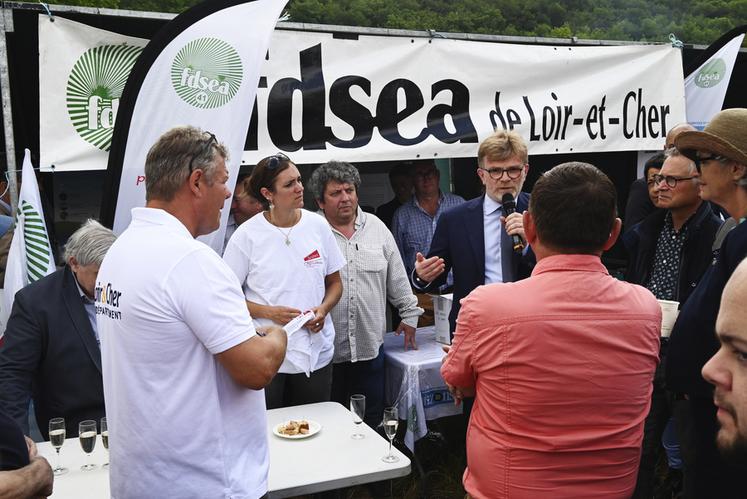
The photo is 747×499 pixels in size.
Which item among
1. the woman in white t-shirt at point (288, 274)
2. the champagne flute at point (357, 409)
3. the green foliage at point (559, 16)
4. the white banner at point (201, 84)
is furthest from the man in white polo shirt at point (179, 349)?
the green foliage at point (559, 16)

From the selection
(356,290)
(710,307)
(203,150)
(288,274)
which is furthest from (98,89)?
(710,307)

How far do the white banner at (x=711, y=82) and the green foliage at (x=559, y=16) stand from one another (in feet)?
17.7

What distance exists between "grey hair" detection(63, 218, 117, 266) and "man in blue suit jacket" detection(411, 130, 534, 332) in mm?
1352

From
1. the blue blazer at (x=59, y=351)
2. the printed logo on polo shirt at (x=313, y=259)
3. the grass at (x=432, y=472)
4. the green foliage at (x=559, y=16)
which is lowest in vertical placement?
the grass at (x=432, y=472)

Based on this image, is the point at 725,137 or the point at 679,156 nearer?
the point at 725,137

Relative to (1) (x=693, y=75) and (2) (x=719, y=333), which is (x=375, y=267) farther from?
(1) (x=693, y=75)

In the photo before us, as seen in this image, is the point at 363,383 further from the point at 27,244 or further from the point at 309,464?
the point at 27,244

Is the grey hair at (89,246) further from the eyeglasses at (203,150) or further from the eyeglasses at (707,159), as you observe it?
the eyeglasses at (707,159)

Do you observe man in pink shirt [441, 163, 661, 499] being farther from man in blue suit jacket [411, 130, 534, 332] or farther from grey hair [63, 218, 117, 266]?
grey hair [63, 218, 117, 266]

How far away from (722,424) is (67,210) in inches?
192

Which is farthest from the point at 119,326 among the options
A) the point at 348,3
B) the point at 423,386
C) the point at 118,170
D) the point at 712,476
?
the point at 348,3

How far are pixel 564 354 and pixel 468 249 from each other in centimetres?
153

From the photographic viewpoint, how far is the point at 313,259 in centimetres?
314

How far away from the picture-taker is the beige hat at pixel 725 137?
6.39ft
